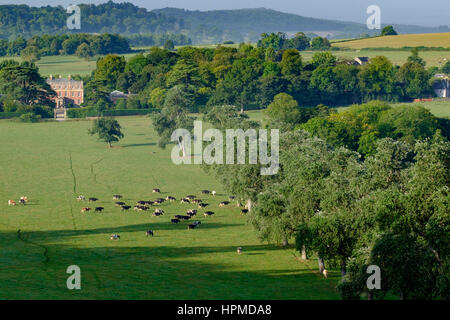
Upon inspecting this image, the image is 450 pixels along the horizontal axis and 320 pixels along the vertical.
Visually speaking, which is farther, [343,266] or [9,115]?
[9,115]

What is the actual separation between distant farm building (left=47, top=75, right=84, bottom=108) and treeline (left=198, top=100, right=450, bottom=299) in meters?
108

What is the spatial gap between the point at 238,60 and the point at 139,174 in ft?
308

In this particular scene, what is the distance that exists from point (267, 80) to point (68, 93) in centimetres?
4508

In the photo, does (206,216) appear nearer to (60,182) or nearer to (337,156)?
(337,156)

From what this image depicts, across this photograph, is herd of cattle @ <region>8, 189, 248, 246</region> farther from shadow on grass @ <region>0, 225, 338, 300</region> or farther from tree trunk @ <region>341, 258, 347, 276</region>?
tree trunk @ <region>341, 258, 347, 276</region>

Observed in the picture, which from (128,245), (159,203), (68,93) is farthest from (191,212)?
(68,93)

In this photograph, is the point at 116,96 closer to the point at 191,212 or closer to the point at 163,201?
the point at 163,201

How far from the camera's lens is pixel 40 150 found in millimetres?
114250

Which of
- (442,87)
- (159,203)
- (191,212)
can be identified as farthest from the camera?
(442,87)

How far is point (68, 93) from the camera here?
177 metres

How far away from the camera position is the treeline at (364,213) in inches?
1641
